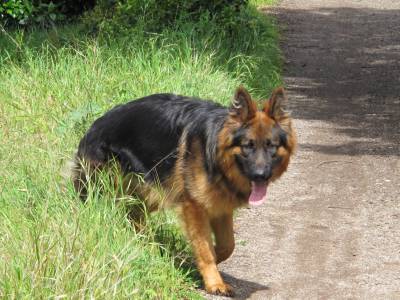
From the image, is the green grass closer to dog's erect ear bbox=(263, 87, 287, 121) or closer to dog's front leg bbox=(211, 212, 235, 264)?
dog's front leg bbox=(211, 212, 235, 264)

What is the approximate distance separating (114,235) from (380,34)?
41.7ft

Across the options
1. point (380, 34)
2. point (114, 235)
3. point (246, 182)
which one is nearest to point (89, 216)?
point (114, 235)

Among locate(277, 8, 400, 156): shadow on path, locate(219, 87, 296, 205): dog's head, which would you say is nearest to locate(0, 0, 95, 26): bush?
locate(277, 8, 400, 156): shadow on path

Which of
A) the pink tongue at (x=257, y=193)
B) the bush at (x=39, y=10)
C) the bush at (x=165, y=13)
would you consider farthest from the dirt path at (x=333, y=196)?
the bush at (x=39, y=10)

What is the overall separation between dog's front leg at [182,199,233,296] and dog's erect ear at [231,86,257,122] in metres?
0.68

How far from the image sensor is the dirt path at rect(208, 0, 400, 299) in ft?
21.9

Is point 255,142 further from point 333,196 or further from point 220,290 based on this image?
point 333,196

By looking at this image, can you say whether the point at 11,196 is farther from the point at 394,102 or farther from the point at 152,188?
the point at 394,102

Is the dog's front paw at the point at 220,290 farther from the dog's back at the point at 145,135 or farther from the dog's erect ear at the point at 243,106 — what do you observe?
the dog's erect ear at the point at 243,106

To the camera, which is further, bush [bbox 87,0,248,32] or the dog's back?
bush [bbox 87,0,248,32]

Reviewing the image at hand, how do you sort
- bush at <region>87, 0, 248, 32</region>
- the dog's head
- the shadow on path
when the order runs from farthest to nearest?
bush at <region>87, 0, 248, 32</region>, the shadow on path, the dog's head

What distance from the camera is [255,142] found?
6.07 meters

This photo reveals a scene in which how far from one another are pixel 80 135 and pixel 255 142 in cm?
248

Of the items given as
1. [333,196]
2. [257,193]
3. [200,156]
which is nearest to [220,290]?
[257,193]
